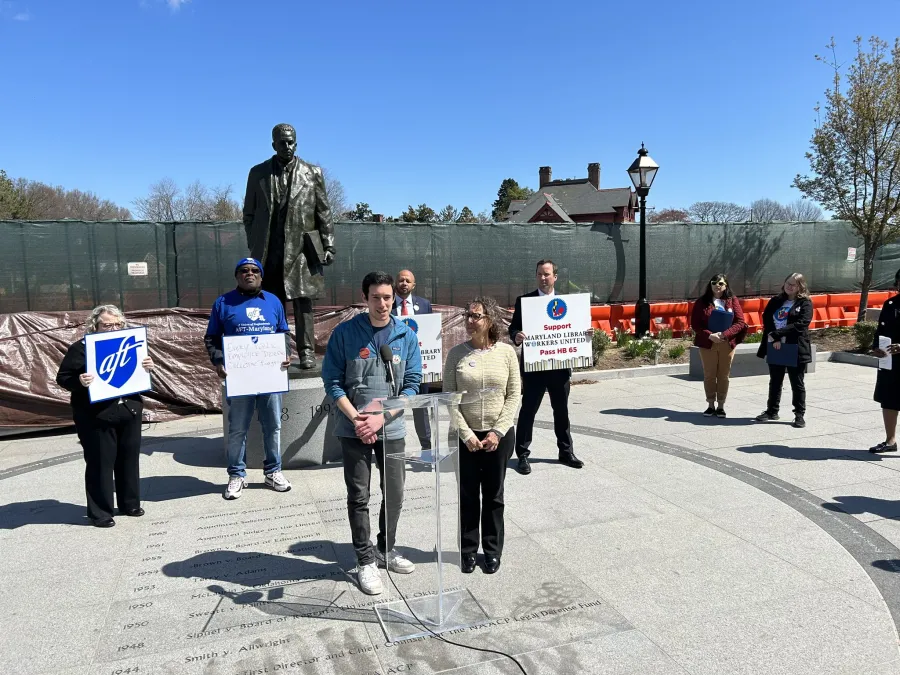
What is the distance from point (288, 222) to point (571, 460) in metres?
3.59

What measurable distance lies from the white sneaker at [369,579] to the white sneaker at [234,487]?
2050 millimetres

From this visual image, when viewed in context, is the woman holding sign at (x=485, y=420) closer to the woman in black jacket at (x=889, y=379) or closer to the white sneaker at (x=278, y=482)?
the white sneaker at (x=278, y=482)

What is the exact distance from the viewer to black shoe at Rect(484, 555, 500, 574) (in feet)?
13.0

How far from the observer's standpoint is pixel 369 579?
12.2ft

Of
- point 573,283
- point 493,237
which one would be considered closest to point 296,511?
point 493,237

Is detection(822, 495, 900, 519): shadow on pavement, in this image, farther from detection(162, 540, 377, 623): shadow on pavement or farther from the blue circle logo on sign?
detection(162, 540, 377, 623): shadow on pavement

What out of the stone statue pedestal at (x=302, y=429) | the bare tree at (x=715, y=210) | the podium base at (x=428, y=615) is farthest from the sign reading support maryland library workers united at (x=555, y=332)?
the bare tree at (x=715, y=210)

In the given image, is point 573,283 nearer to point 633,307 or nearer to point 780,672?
point 633,307

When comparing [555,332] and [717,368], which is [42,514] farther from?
[717,368]

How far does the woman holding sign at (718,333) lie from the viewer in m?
8.04

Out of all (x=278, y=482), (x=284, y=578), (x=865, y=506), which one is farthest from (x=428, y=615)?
(x=865, y=506)

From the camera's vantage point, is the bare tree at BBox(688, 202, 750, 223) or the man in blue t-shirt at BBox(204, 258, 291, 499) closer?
the man in blue t-shirt at BBox(204, 258, 291, 499)

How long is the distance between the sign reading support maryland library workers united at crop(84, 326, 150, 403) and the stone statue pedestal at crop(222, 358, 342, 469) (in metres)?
1.29

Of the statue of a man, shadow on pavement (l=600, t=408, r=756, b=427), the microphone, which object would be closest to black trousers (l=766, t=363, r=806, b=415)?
shadow on pavement (l=600, t=408, r=756, b=427)
